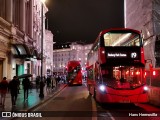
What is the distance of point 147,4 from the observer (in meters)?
31.4

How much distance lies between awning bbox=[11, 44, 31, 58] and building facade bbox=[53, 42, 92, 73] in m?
120

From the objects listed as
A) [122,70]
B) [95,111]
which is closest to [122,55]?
[122,70]

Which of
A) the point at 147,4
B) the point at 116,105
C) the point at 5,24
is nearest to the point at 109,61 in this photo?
the point at 116,105

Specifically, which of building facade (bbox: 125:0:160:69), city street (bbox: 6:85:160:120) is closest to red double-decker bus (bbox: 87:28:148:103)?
city street (bbox: 6:85:160:120)

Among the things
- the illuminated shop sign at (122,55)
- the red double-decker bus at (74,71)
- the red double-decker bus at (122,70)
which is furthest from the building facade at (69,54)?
the illuminated shop sign at (122,55)

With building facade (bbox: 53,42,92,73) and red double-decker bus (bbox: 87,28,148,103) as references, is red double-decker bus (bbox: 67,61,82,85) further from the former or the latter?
building facade (bbox: 53,42,92,73)

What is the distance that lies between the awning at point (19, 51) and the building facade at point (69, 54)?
120 metres

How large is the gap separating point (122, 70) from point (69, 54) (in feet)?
→ 466

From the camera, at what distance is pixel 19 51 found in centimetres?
3522

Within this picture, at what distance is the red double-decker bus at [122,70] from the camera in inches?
702

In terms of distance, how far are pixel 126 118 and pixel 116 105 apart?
23.8 feet

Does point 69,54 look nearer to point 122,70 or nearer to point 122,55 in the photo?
point 122,70

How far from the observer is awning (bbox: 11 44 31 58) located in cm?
3462

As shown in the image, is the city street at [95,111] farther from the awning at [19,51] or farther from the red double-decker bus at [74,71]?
the red double-decker bus at [74,71]
